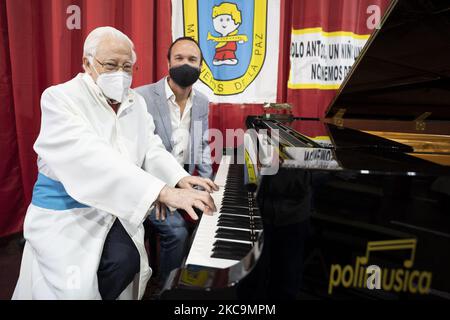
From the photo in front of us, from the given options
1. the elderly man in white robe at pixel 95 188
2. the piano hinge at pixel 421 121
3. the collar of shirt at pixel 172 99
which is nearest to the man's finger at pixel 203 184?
the elderly man in white robe at pixel 95 188

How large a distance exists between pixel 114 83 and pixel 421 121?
68.4 inches

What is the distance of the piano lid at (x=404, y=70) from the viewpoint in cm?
127

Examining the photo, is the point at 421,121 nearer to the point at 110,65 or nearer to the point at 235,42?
the point at 235,42

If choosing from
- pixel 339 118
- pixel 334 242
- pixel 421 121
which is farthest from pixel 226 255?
pixel 421 121

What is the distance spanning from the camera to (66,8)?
8.60ft

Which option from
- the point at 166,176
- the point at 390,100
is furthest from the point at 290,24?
the point at 166,176

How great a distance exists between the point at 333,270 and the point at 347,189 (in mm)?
200

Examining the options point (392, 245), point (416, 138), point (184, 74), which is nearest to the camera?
point (392, 245)

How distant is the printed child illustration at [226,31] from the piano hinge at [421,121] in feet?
4.78

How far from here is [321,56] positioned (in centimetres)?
257

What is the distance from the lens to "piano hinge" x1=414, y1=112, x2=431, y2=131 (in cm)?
189

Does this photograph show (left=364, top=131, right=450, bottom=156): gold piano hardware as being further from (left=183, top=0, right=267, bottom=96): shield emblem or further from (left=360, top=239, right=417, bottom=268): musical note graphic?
(left=183, top=0, right=267, bottom=96): shield emblem

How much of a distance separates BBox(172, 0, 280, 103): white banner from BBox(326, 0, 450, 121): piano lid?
85 centimetres

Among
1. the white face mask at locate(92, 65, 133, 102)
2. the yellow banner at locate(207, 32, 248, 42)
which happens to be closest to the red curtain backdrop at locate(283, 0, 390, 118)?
the yellow banner at locate(207, 32, 248, 42)
